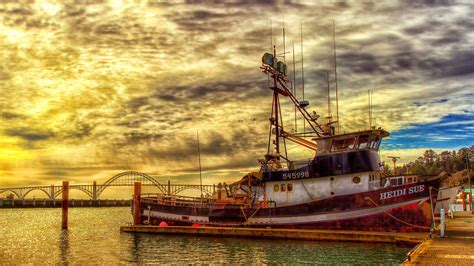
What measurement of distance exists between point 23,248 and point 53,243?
2432 millimetres

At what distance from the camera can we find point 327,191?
101 ft

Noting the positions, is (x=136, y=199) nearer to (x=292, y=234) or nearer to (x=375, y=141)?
(x=292, y=234)

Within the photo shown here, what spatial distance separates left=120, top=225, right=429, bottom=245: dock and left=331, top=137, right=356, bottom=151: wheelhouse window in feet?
17.5

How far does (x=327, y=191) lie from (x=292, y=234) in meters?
3.75

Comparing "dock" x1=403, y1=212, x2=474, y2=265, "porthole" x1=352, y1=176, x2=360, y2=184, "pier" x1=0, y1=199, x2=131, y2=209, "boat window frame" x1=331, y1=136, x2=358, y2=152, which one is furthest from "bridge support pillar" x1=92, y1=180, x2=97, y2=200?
"dock" x1=403, y1=212, x2=474, y2=265

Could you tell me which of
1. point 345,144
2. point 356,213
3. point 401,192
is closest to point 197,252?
point 356,213

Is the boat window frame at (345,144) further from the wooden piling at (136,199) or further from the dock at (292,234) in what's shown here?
the wooden piling at (136,199)

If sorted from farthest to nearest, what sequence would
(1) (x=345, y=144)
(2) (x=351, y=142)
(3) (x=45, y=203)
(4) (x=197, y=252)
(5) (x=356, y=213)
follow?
(3) (x=45, y=203)
(1) (x=345, y=144)
(2) (x=351, y=142)
(5) (x=356, y=213)
(4) (x=197, y=252)

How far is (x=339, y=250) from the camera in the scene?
25469mm

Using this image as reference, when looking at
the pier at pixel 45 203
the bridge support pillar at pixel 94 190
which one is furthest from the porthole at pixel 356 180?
the bridge support pillar at pixel 94 190

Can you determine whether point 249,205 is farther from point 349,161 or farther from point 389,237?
point 389,237

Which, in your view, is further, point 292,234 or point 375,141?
point 375,141

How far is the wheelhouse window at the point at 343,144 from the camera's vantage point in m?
30.2

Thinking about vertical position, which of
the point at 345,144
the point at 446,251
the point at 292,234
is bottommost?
the point at 292,234
